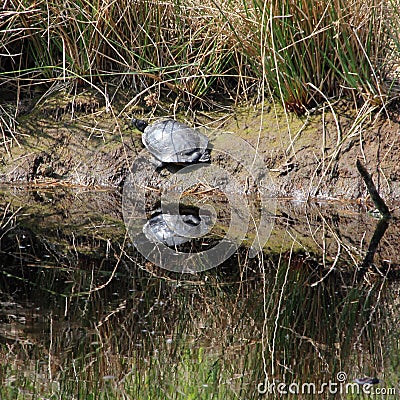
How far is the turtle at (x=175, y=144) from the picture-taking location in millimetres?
4664

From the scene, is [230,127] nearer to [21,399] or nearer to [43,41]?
[43,41]

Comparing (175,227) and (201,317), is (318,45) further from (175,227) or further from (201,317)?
(201,317)

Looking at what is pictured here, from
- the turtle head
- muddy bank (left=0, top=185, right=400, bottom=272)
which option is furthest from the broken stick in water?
the turtle head

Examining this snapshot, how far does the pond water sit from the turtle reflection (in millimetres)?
142

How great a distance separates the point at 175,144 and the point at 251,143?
1.60 ft

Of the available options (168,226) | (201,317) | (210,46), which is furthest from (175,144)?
(201,317)

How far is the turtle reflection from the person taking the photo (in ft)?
11.8

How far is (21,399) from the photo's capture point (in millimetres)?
1934

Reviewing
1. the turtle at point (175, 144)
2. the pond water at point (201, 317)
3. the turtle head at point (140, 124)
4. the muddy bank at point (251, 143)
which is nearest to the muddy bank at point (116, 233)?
the pond water at point (201, 317)

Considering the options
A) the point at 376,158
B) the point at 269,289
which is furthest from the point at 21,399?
the point at 376,158

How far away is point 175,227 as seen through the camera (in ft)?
12.4

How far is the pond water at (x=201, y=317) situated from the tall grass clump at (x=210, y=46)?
1.07 metres

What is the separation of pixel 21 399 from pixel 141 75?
335 cm

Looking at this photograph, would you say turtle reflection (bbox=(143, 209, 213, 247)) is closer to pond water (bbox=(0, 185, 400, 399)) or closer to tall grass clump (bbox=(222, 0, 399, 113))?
pond water (bbox=(0, 185, 400, 399))
